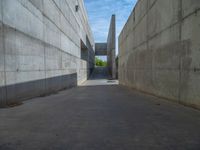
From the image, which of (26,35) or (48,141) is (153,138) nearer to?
(48,141)

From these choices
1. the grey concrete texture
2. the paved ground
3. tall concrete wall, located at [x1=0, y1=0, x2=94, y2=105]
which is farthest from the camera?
the grey concrete texture

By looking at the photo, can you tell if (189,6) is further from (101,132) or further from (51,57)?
(51,57)

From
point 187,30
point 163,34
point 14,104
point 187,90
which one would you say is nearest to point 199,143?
point 187,90

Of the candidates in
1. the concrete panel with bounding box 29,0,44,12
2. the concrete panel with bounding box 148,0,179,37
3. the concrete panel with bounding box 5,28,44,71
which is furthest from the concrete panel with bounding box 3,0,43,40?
the concrete panel with bounding box 148,0,179,37

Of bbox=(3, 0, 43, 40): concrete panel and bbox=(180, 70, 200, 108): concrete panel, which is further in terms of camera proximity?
bbox=(3, 0, 43, 40): concrete panel

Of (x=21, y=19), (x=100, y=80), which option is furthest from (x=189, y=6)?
(x=100, y=80)

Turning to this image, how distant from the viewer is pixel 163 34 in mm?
6488

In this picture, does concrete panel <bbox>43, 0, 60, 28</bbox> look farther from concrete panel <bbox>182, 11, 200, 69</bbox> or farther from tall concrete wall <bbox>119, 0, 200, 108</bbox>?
concrete panel <bbox>182, 11, 200, 69</bbox>

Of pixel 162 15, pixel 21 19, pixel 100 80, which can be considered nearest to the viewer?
pixel 21 19

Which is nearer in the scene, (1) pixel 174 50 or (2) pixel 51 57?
(1) pixel 174 50

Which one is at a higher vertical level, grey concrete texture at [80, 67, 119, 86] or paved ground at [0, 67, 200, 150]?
paved ground at [0, 67, 200, 150]

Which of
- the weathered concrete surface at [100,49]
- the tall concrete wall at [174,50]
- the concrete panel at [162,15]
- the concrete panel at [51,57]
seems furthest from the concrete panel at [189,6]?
the weathered concrete surface at [100,49]

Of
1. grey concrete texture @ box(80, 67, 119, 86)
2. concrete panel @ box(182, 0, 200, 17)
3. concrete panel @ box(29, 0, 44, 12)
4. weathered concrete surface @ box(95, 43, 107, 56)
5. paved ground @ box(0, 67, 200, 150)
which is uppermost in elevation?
weathered concrete surface @ box(95, 43, 107, 56)

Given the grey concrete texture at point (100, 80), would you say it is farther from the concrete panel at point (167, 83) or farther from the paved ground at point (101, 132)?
the paved ground at point (101, 132)
